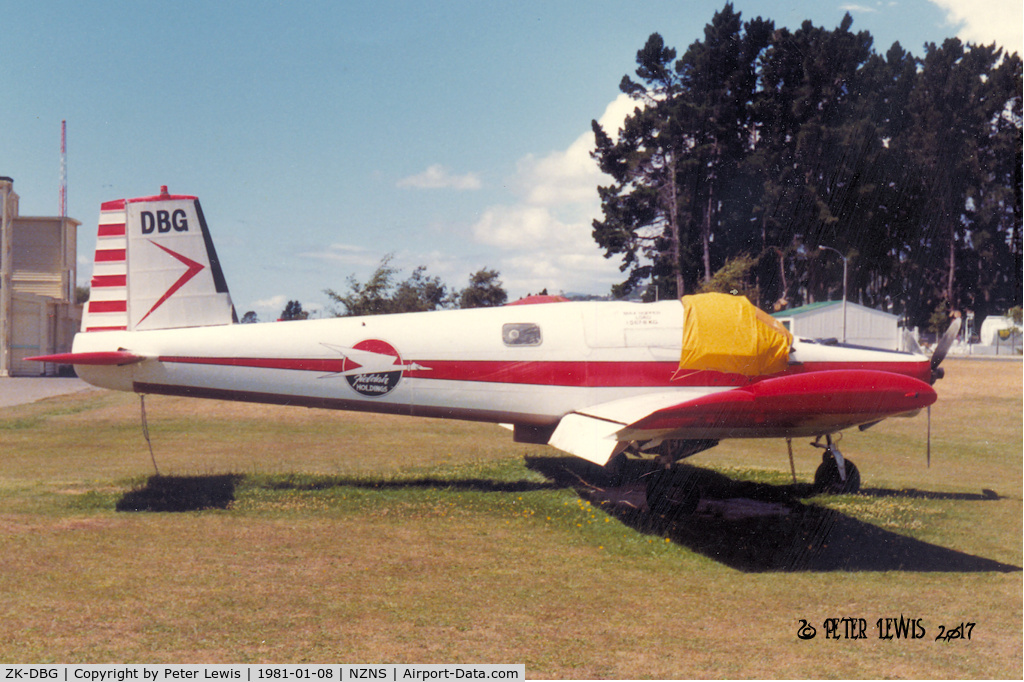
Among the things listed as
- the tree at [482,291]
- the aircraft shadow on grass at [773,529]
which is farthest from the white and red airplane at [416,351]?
the tree at [482,291]

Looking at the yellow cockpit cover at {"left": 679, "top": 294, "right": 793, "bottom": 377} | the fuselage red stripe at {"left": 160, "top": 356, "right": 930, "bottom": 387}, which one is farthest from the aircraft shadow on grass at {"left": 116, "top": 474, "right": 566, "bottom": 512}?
the yellow cockpit cover at {"left": 679, "top": 294, "right": 793, "bottom": 377}

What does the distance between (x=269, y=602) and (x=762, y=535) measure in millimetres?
5923

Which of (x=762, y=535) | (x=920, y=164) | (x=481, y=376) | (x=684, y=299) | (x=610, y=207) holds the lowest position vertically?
(x=762, y=535)

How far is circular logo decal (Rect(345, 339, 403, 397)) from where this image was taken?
1027cm

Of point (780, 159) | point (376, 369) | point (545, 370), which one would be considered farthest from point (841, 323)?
point (376, 369)

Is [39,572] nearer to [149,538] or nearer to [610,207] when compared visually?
[149,538]

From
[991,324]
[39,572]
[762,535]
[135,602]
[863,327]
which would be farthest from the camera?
[991,324]

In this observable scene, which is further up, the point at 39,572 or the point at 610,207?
the point at 610,207

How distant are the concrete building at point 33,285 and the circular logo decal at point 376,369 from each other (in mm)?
39654

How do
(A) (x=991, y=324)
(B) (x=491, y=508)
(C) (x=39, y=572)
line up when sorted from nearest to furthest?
(C) (x=39, y=572) → (B) (x=491, y=508) → (A) (x=991, y=324)

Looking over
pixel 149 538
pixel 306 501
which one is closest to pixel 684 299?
pixel 306 501

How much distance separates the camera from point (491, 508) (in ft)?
32.6

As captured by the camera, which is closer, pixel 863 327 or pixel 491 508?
pixel 491 508
